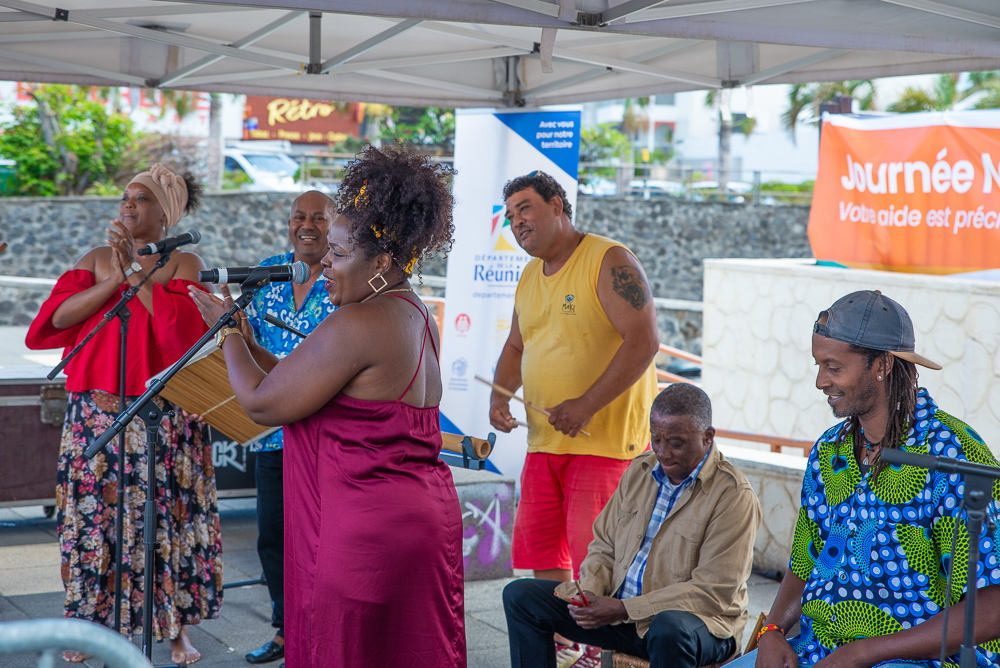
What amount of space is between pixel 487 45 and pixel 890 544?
3.80m

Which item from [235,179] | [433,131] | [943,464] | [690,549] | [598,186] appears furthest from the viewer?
[433,131]

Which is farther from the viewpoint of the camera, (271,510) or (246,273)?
(271,510)

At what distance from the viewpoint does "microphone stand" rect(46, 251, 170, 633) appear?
347cm

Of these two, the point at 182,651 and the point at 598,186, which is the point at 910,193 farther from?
the point at 598,186

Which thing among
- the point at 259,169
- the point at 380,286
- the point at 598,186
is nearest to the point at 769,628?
the point at 380,286

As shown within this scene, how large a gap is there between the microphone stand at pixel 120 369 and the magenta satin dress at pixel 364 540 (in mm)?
1359

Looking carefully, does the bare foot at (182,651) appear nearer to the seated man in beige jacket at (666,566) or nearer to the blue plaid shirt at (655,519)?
the seated man in beige jacket at (666,566)

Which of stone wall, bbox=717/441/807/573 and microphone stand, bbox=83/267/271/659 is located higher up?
microphone stand, bbox=83/267/271/659

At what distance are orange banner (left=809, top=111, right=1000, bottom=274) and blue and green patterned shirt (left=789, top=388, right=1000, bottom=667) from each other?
5.60m

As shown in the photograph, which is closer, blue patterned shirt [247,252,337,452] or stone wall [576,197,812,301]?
blue patterned shirt [247,252,337,452]

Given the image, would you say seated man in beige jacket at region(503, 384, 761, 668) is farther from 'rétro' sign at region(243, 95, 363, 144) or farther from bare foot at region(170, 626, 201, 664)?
'rétro' sign at region(243, 95, 363, 144)

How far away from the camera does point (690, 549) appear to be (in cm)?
319

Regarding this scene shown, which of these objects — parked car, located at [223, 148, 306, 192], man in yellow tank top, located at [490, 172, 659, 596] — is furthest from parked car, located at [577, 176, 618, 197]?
man in yellow tank top, located at [490, 172, 659, 596]

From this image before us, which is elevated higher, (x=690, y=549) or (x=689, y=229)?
(x=689, y=229)
